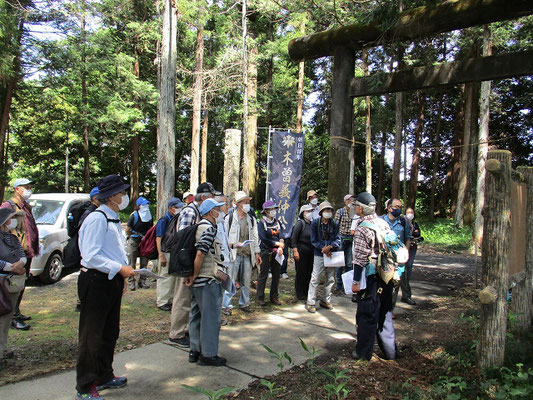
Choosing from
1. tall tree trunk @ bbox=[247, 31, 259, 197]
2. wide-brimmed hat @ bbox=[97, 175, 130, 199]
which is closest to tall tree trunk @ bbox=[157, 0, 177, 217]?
wide-brimmed hat @ bbox=[97, 175, 130, 199]

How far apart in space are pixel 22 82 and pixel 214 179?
18212 millimetres

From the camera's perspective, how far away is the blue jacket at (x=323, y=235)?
711cm

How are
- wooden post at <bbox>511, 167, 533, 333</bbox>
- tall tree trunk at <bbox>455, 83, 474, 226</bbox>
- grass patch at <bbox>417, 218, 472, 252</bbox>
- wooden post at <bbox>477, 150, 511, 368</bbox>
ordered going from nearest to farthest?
wooden post at <bbox>477, 150, 511, 368</bbox>, wooden post at <bbox>511, 167, 533, 333</bbox>, grass patch at <bbox>417, 218, 472, 252</bbox>, tall tree trunk at <bbox>455, 83, 474, 226</bbox>

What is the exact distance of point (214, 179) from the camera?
35.9 metres

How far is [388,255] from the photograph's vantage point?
4.74 metres

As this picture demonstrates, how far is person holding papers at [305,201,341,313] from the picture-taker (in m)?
7.06

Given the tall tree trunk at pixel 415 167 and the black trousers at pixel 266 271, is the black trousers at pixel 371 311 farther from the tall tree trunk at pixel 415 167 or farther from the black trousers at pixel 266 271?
the tall tree trunk at pixel 415 167

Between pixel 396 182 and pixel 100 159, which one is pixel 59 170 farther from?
pixel 396 182

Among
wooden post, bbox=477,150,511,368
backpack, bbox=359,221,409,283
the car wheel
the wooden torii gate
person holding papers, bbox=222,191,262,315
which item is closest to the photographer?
wooden post, bbox=477,150,511,368

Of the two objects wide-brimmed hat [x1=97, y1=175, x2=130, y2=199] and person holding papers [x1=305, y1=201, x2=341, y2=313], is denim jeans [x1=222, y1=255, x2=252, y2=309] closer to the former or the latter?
person holding papers [x1=305, y1=201, x2=341, y2=313]

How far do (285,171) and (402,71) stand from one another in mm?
4463

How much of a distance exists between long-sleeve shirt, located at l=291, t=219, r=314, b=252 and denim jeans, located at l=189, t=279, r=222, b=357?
3.28 meters

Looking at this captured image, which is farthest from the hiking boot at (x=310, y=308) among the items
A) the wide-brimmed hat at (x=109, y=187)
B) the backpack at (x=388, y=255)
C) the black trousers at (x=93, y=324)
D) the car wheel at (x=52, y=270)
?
the car wheel at (x=52, y=270)

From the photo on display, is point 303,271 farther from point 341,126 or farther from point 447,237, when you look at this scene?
point 447,237
